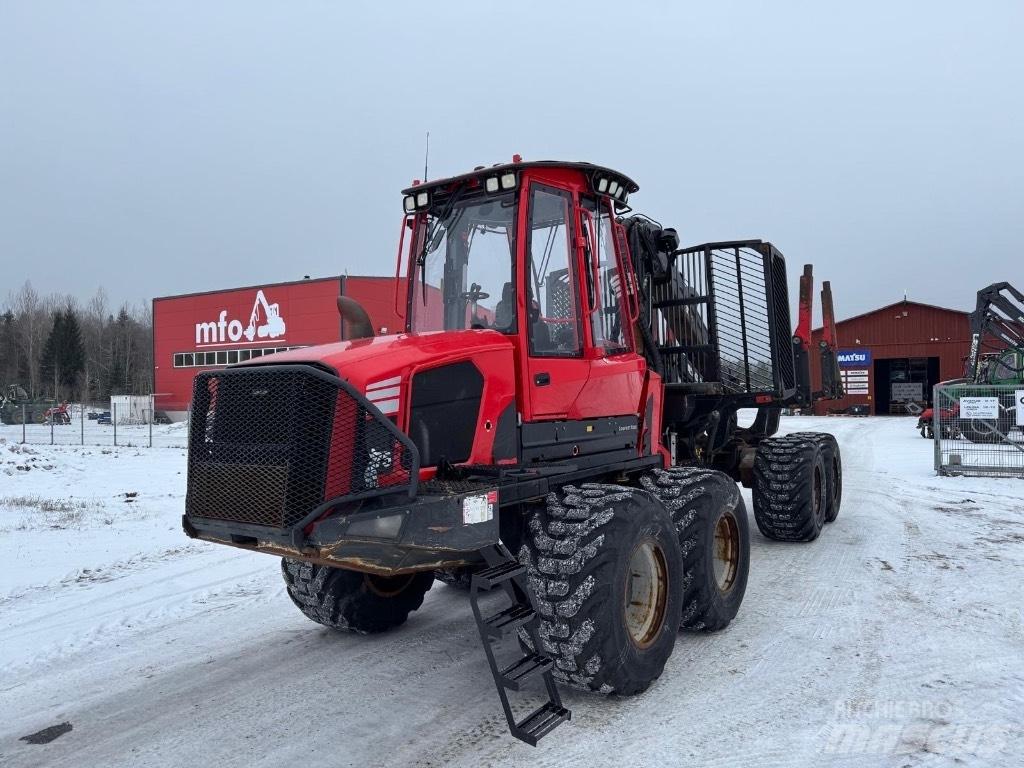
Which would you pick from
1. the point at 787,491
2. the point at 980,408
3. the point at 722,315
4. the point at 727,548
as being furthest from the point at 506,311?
the point at 980,408

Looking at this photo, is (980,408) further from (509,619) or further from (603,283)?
(509,619)

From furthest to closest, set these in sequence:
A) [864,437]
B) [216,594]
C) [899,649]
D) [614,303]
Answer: [864,437] → [216,594] → [614,303] → [899,649]

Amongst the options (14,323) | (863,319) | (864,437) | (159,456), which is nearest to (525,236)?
(159,456)

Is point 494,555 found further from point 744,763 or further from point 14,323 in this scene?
point 14,323

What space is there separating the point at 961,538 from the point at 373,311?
2269cm

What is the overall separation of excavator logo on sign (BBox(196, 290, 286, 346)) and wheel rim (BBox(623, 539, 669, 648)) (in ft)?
109

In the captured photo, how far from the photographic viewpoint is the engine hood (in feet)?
12.6

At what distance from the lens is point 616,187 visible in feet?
17.6

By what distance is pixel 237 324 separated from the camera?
124 feet

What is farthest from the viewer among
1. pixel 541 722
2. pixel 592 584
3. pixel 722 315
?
pixel 722 315

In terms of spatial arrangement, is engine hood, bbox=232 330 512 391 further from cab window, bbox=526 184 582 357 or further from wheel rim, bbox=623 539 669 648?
wheel rim, bbox=623 539 669 648

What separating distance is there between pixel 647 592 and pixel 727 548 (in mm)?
1360

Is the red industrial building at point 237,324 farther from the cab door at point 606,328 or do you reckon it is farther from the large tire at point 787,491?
the cab door at point 606,328

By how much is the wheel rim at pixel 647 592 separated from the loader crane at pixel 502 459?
1 centimetres
